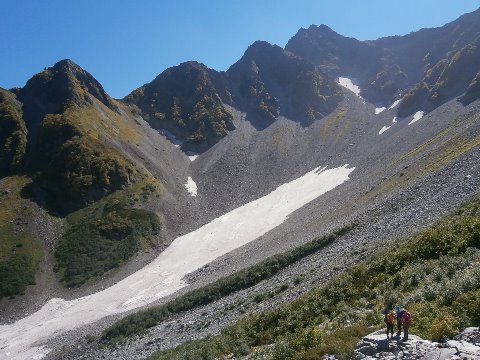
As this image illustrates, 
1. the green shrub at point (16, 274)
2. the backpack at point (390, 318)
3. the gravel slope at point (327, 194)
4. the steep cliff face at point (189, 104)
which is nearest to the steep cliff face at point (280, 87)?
the steep cliff face at point (189, 104)

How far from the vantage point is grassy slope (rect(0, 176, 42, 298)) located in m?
64.8

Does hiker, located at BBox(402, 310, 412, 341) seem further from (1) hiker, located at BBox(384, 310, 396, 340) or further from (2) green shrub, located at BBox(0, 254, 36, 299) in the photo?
(2) green shrub, located at BBox(0, 254, 36, 299)

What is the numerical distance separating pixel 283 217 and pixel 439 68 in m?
112

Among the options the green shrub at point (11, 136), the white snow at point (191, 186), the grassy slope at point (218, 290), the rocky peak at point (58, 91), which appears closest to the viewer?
the grassy slope at point (218, 290)

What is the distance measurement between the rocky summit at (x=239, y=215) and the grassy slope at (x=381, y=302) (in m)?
0.12

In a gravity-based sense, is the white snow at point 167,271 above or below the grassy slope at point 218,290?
above

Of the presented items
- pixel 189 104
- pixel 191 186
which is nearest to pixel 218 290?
pixel 191 186

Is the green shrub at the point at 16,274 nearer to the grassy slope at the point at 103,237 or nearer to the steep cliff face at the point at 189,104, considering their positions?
the grassy slope at the point at 103,237

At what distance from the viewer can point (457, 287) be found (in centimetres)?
1597

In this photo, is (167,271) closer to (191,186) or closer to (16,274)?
(16,274)

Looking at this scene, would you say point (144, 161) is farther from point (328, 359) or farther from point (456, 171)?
point (328, 359)

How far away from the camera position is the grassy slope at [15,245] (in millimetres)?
64812

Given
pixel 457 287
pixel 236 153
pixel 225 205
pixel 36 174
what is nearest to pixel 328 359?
pixel 457 287

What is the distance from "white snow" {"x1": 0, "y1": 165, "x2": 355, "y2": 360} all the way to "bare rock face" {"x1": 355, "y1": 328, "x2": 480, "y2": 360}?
42.4m
